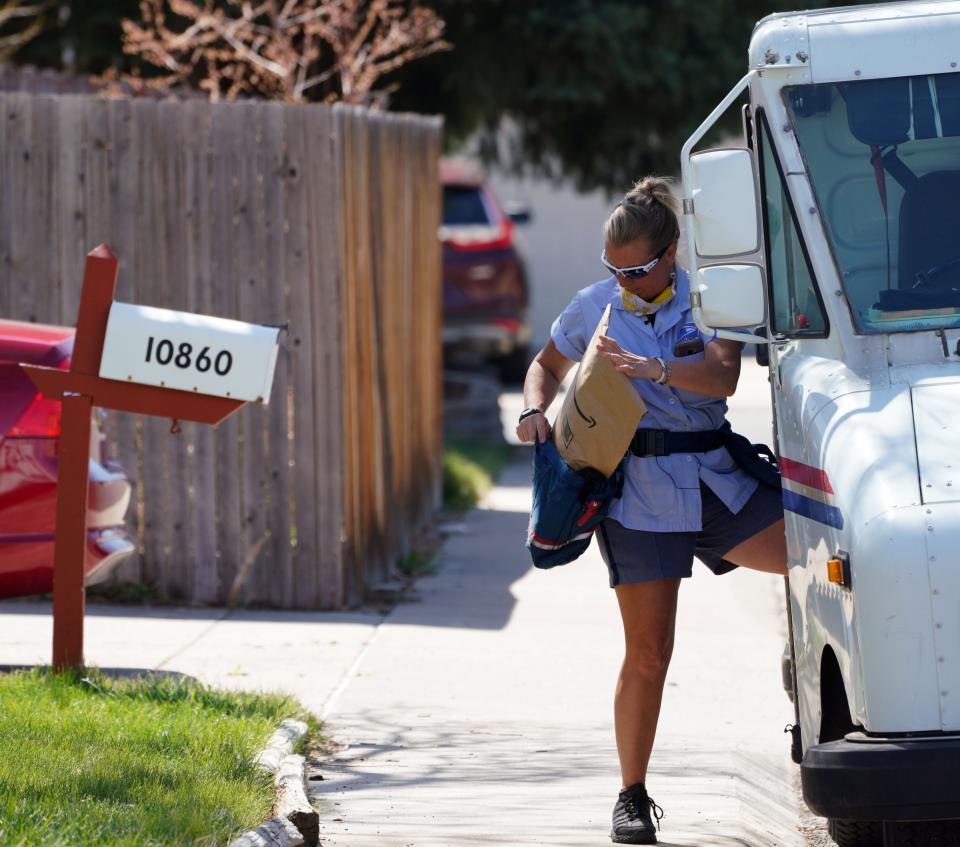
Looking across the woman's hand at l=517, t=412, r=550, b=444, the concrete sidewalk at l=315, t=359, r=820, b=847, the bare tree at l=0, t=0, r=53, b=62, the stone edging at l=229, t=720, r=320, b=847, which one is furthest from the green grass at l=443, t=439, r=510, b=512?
the woman's hand at l=517, t=412, r=550, b=444

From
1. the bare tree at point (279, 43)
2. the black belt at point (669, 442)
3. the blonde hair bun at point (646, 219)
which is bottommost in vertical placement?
the black belt at point (669, 442)

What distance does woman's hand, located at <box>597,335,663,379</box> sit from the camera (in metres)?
4.97

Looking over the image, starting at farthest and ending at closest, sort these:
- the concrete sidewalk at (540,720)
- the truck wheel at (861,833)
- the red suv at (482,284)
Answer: the red suv at (482,284) < the concrete sidewalk at (540,720) < the truck wheel at (861,833)

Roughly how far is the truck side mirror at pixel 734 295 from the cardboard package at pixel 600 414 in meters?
0.38

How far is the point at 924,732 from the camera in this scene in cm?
399

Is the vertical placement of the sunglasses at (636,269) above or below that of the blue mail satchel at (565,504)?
above

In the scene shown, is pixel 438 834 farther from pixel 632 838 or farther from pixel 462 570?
pixel 462 570

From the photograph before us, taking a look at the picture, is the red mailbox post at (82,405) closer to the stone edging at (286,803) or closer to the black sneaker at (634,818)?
the stone edging at (286,803)

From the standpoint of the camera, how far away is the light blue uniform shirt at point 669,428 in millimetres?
5113

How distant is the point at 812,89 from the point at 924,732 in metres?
1.86

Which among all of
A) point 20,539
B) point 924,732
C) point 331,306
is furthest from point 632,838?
point 331,306

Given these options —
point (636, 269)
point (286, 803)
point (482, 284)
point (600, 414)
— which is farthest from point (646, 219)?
point (482, 284)

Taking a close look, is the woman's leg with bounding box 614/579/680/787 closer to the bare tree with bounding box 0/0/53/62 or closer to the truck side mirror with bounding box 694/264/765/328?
the truck side mirror with bounding box 694/264/765/328

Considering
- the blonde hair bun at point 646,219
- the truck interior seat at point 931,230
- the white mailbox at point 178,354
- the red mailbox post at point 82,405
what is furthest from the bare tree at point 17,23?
the truck interior seat at point 931,230
